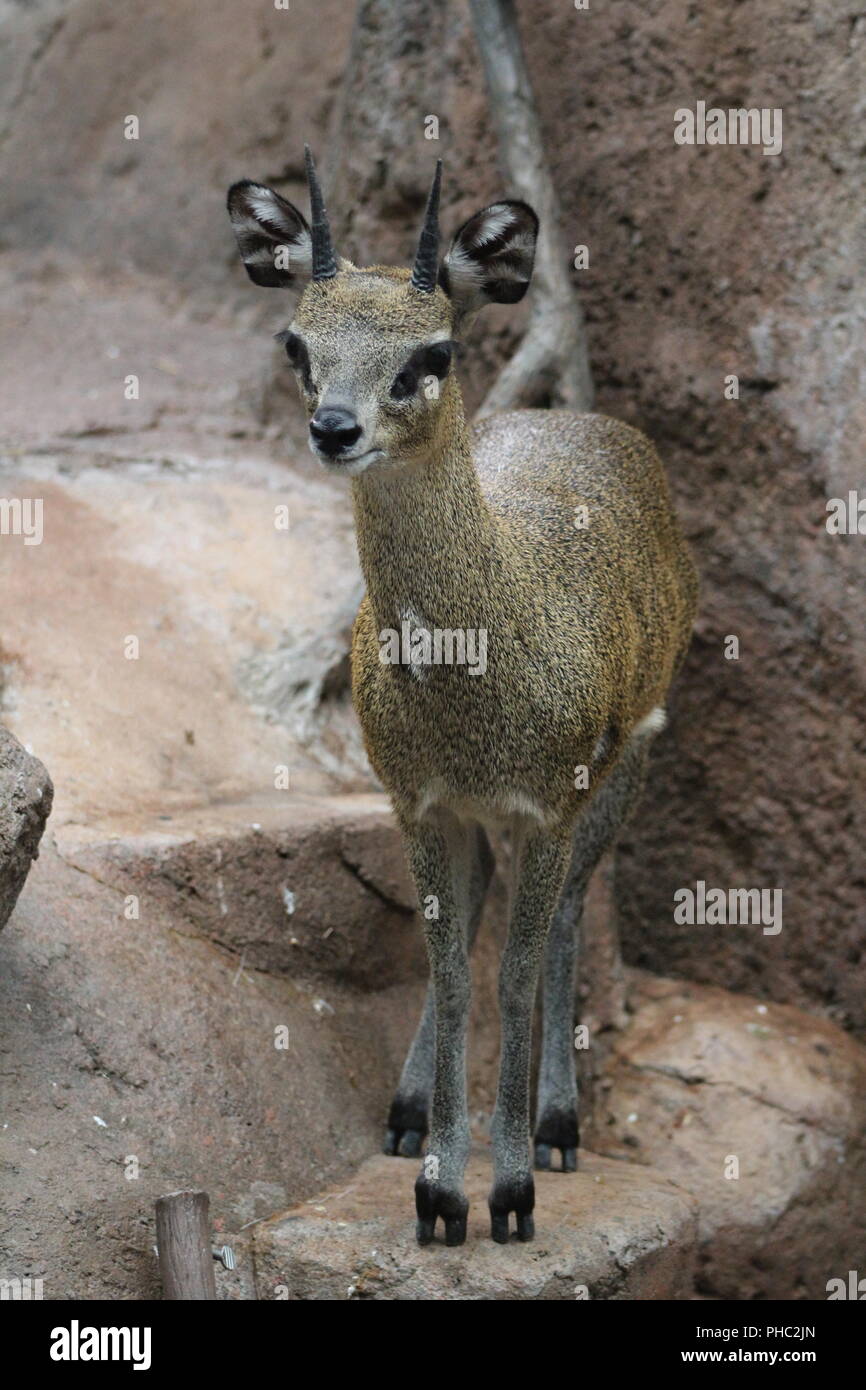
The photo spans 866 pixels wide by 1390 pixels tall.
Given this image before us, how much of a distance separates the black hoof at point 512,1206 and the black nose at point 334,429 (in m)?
2.92

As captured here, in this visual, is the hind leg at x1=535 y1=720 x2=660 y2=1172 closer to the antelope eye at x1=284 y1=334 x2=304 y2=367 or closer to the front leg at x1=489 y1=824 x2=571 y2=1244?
the front leg at x1=489 y1=824 x2=571 y2=1244

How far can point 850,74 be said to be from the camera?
27.4 feet

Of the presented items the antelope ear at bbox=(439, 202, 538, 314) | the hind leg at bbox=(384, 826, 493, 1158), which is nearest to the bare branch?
the hind leg at bbox=(384, 826, 493, 1158)

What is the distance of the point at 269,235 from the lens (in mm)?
5809

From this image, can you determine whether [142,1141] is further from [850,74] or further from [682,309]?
[850,74]

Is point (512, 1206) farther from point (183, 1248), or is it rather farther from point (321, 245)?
point (321, 245)

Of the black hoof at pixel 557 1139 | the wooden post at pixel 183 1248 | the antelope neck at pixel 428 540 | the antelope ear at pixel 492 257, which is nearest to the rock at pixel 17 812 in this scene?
the wooden post at pixel 183 1248

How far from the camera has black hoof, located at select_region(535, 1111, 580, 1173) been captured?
702 centimetres

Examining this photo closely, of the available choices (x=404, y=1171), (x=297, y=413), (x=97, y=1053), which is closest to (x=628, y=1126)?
(x=404, y=1171)

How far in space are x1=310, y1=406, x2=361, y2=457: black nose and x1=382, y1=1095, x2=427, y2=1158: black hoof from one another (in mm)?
3313

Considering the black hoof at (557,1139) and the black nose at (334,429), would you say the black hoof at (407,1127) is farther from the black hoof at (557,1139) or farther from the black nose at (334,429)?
the black nose at (334,429)

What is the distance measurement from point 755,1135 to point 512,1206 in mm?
2382

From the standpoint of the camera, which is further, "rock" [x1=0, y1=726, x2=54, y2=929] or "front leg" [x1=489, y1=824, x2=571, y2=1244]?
"front leg" [x1=489, y1=824, x2=571, y2=1244]

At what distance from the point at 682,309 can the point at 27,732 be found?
4.43 meters
